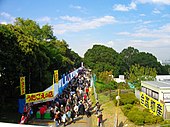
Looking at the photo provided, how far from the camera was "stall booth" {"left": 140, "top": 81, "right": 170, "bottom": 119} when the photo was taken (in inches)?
484

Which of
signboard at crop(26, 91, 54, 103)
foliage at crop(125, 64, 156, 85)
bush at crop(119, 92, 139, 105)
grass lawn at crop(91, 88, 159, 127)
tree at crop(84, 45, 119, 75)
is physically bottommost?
grass lawn at crop(91, 88, 159, 127)

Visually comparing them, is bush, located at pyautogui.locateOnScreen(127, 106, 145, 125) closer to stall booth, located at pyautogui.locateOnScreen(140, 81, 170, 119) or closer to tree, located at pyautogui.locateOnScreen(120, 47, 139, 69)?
stall booth, located at pyautogui.locateOnScreen(140, 81, 170, 119)

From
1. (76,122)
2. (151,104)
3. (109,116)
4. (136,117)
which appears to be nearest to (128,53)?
(151,104)

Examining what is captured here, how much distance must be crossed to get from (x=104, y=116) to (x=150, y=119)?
2.74 m

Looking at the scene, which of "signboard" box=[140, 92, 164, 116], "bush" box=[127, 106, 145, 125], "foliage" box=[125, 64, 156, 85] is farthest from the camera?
"foliage" box=[125, 64, 156, 85]

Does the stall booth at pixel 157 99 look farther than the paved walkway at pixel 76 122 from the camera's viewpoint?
Yes

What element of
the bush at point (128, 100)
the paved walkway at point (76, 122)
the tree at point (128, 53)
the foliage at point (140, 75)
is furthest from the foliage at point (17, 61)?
the tree at point (128, 53)

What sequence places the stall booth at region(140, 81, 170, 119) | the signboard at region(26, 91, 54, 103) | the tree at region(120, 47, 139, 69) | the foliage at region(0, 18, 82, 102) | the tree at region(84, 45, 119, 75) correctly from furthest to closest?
the tree at region(120, 47, 139, 69)
the tree at region(84, 45, 119, 75)
the foliage at region(0, 18, 82, 102)
the stall booth at region(140, 81, 170, 119)
the signboard at region(26, 91, 54, 103)

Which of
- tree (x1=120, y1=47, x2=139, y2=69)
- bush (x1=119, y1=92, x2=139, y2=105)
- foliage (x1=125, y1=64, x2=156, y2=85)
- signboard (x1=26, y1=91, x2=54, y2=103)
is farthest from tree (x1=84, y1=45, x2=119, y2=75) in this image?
signboard (x1=26, y1=91, x2=54, y2=103)

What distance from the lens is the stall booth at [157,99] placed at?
1229cm

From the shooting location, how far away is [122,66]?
50.8m

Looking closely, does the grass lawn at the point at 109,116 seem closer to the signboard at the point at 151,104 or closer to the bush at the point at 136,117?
the bush at the point at 136,117

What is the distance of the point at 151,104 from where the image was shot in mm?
14188

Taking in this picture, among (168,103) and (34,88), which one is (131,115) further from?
(34,88)
